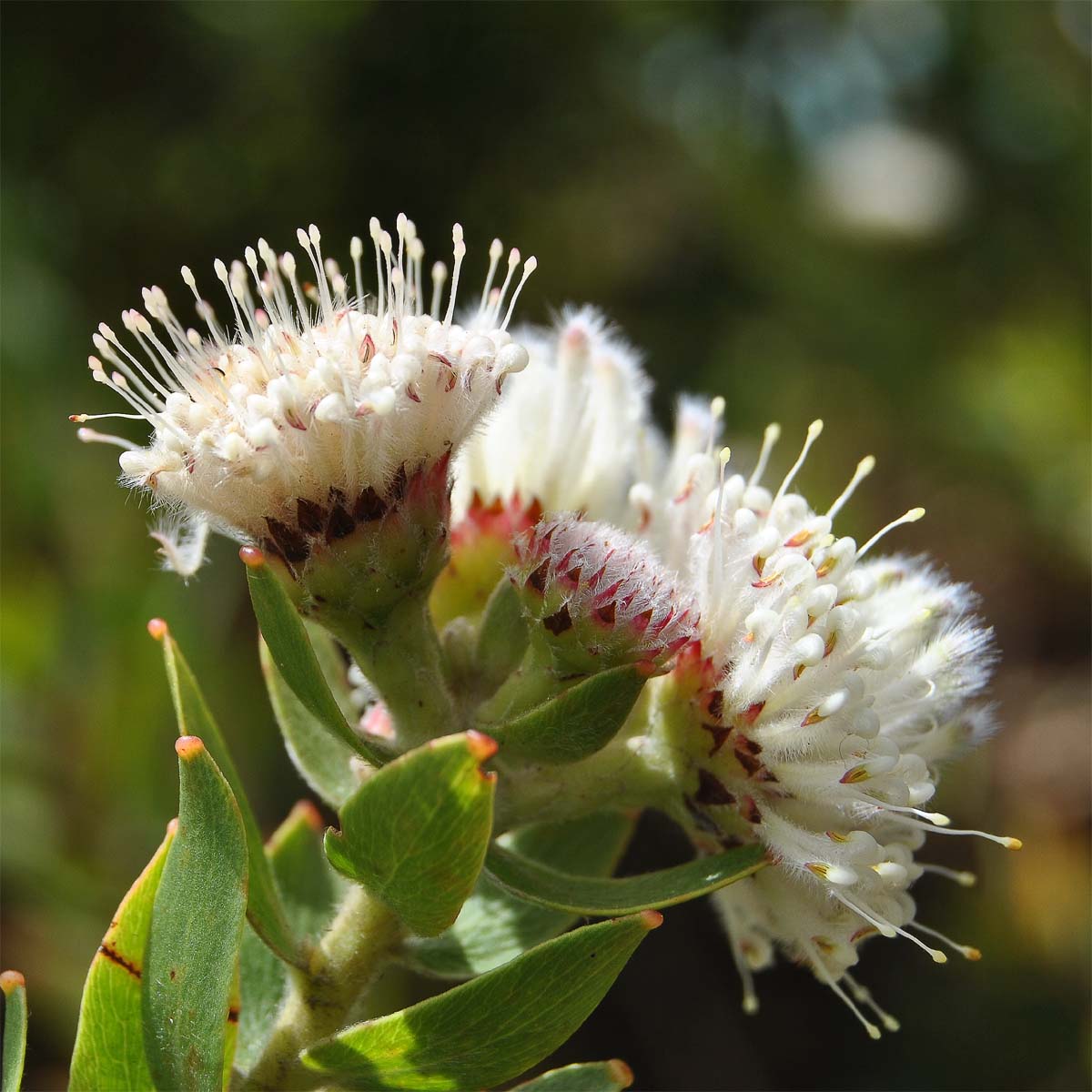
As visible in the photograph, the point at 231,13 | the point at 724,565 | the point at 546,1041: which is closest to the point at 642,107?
the point at 231,13

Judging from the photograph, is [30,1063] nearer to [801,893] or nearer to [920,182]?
[801,893]

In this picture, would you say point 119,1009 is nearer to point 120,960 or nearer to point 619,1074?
point 120,960

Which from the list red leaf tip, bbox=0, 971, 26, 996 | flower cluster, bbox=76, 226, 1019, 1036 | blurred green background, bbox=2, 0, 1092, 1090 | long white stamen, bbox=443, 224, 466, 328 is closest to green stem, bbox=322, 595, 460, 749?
flower cluster, bbox=76, 226, 1019, 1036

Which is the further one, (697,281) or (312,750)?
(697,281)

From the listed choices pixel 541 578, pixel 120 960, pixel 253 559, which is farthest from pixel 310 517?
pixel 120 960

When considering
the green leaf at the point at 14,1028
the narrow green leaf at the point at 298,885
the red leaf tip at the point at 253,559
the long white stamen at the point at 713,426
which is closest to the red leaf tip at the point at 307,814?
the narrow green leaf at the point at 298,885

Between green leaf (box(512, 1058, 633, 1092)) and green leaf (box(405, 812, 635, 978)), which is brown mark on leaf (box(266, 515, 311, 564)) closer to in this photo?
green leaf (box(405, 812, 635, 978))
